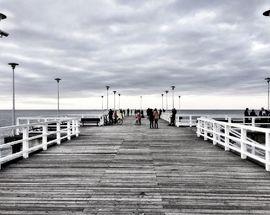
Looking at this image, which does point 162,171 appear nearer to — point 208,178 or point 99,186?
point 208,178

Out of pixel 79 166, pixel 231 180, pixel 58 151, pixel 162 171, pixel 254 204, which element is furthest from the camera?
pixel 58 151

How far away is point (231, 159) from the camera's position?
11781mm

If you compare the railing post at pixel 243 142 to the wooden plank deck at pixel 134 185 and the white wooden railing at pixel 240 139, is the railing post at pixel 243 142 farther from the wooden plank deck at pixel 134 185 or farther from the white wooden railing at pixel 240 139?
the wooden plank deck at pixel 134 185

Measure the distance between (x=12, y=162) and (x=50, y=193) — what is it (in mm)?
4288

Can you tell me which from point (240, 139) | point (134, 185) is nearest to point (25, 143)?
point (134, 185)

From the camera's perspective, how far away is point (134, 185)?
25.5ft

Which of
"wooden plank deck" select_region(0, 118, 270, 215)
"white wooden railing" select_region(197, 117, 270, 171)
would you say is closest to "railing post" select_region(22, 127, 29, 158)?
"wooden plank deck" select_region(0, 118, 270, 215)

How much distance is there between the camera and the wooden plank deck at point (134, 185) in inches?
241

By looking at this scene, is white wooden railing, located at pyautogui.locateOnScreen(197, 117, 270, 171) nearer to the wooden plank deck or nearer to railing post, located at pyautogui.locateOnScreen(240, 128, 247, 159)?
railing post, located at pyautogui.locateOnScreen(240, 128, 247, 159)

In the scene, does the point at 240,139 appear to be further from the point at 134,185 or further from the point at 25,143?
the point at 25,143

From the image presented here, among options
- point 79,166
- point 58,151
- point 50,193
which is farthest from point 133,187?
point 58,151

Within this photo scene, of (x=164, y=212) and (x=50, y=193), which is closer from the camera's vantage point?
(x=164, y=212)

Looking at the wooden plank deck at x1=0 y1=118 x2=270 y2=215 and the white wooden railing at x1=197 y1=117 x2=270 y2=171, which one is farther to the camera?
the white wooden railing at x1=197 y1=117 x2=270 y2=171

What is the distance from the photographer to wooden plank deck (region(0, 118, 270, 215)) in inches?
241
